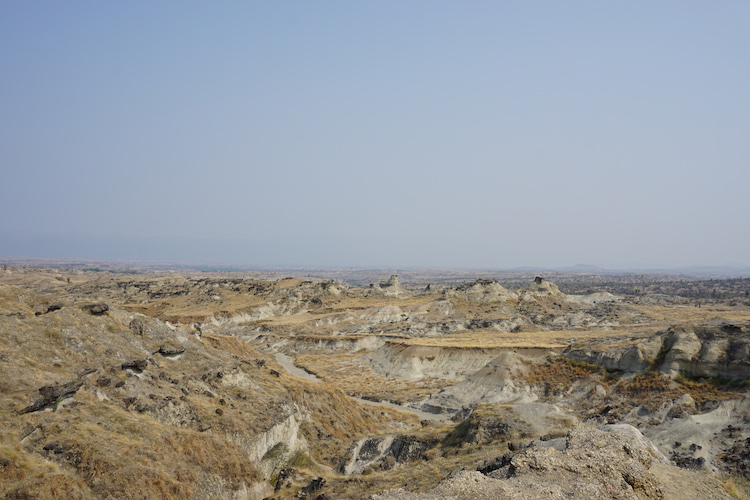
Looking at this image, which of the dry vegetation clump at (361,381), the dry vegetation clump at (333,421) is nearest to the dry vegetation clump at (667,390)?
the dry vegetation clump at (333,421)

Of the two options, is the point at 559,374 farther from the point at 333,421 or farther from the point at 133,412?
the point at 133,412

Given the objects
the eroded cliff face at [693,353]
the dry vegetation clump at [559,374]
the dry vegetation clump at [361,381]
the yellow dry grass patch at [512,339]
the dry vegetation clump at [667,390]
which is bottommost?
the dry vegetation clump at [361,381]

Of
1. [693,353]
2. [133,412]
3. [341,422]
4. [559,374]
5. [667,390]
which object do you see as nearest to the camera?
[133,412]

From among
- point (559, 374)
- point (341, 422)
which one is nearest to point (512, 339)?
point (559, 374)

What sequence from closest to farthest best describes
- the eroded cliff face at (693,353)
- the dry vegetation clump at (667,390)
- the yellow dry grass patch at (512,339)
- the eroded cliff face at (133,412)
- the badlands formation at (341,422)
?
the badlands formation at (341,422) → the eroded cliff face at (133,412) → the dry vegetation clump at (667,390) → the eroded cliff face at (693,353) → the yellow dry grass patch at (512,339)

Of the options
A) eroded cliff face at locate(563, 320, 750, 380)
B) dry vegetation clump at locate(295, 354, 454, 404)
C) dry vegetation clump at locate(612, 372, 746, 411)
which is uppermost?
eroded cliff face at locate(563, 320, 750, 380)

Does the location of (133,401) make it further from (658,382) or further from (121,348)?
(658,382)

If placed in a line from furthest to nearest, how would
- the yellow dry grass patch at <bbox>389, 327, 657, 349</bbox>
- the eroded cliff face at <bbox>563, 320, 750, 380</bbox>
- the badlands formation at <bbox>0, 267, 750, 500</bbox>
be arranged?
the yellow dry grass patch at <bbox>389, 327, 657, 349</bbox> → the eroded cliff face at <bbox>563, 320, 750, 380</bbox> → the badlands formation at <bbox>0, 267, 750, 500</bbox>

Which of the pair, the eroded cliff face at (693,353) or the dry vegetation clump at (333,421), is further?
the eroded cliff face at (693,353)

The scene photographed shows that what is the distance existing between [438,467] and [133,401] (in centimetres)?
1655

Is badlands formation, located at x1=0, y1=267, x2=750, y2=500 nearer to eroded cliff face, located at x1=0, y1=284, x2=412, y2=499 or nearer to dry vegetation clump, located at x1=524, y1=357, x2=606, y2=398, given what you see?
eroded cliff face, located at x1=0, y1=284, x2=412, y2=499

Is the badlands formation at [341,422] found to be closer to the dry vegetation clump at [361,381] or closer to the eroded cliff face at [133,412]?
the eroded cliff face at [133,412]

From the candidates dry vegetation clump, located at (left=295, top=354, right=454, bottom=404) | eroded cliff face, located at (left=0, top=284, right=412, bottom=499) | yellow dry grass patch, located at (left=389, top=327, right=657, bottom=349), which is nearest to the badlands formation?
eroded cliff face, located at (left=0, top=284, right=412, bottom=499)

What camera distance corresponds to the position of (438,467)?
75.7ft
